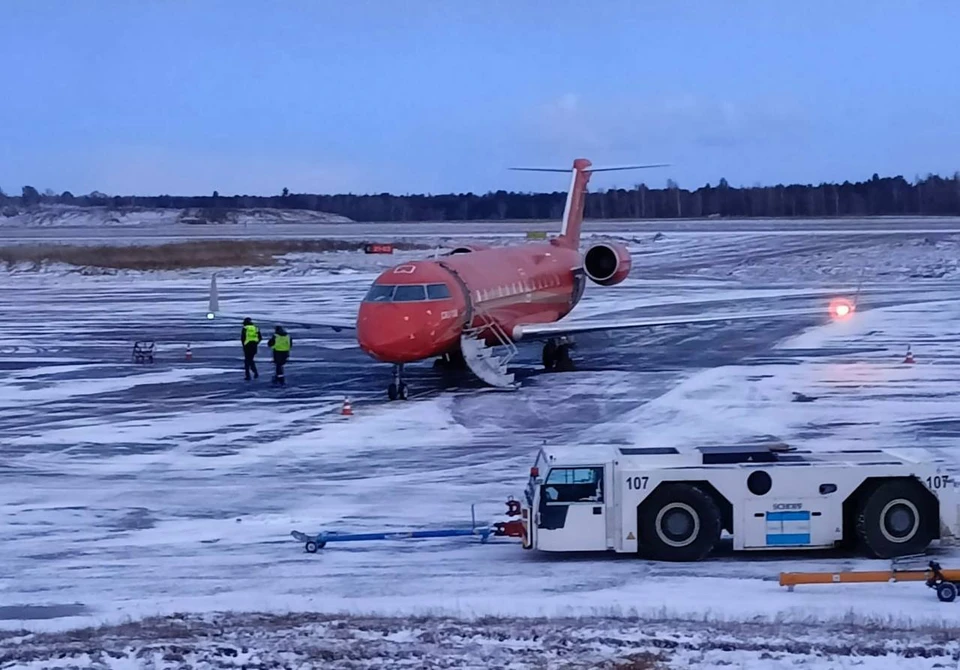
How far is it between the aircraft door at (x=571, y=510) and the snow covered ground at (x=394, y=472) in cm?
32

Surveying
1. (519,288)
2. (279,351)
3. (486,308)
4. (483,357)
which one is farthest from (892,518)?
(519,288)

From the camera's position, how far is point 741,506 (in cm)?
1360

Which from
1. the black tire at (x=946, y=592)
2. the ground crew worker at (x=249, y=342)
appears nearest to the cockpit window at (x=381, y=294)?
the ground crew worker at (x=249, y=342)

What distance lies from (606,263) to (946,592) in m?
24.0

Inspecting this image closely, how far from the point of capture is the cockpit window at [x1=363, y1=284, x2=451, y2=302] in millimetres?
26483

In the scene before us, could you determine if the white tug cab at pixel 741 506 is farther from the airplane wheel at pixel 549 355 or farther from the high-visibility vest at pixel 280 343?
the airplane wheel at pixel 549 355

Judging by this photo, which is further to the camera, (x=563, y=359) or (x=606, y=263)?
(x=606, y=263)

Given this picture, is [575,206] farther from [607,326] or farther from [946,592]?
[946,592]

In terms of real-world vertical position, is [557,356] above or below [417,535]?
above

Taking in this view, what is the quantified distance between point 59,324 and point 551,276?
62.2 feet

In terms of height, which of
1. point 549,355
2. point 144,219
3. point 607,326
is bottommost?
point 549,355

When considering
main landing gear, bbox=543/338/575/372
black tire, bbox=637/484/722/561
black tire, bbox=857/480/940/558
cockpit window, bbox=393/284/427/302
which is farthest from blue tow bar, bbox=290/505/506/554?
main landing gear, bbox=543/338/575/372

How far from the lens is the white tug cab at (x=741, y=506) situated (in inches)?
532

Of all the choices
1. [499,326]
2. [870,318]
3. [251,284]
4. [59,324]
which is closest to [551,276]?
[499,326]
